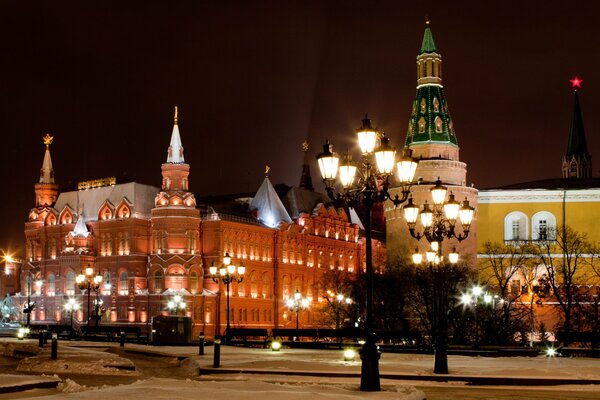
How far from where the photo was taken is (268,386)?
19.8 m

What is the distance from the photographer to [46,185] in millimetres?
112688

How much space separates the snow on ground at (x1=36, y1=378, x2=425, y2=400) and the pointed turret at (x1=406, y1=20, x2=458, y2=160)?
69.2 meters

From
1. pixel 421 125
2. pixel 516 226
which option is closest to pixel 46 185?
pixel 421 125

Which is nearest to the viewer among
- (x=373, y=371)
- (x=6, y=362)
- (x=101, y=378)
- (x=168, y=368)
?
(x=373, y=371)

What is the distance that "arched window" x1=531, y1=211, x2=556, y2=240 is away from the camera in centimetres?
8081

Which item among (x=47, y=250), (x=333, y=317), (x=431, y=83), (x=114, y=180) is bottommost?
(x=333, y=317)

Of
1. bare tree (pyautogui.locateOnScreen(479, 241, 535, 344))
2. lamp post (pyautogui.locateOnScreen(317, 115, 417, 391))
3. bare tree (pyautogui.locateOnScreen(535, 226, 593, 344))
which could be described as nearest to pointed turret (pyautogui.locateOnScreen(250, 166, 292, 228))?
bare tree (pyautogui.locateOnScreen(479, 241, 535, 344))

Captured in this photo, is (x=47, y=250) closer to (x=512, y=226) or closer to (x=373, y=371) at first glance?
(x=512, y=226)

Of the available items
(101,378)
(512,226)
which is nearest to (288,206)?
(512,226)

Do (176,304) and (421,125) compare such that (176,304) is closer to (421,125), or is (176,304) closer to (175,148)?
(175,148)

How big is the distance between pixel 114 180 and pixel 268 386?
8800cm

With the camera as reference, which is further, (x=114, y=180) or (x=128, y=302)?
(x=114, y=180)

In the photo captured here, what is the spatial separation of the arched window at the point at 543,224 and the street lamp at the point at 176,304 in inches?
1304

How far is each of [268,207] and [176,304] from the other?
67.6 ft
